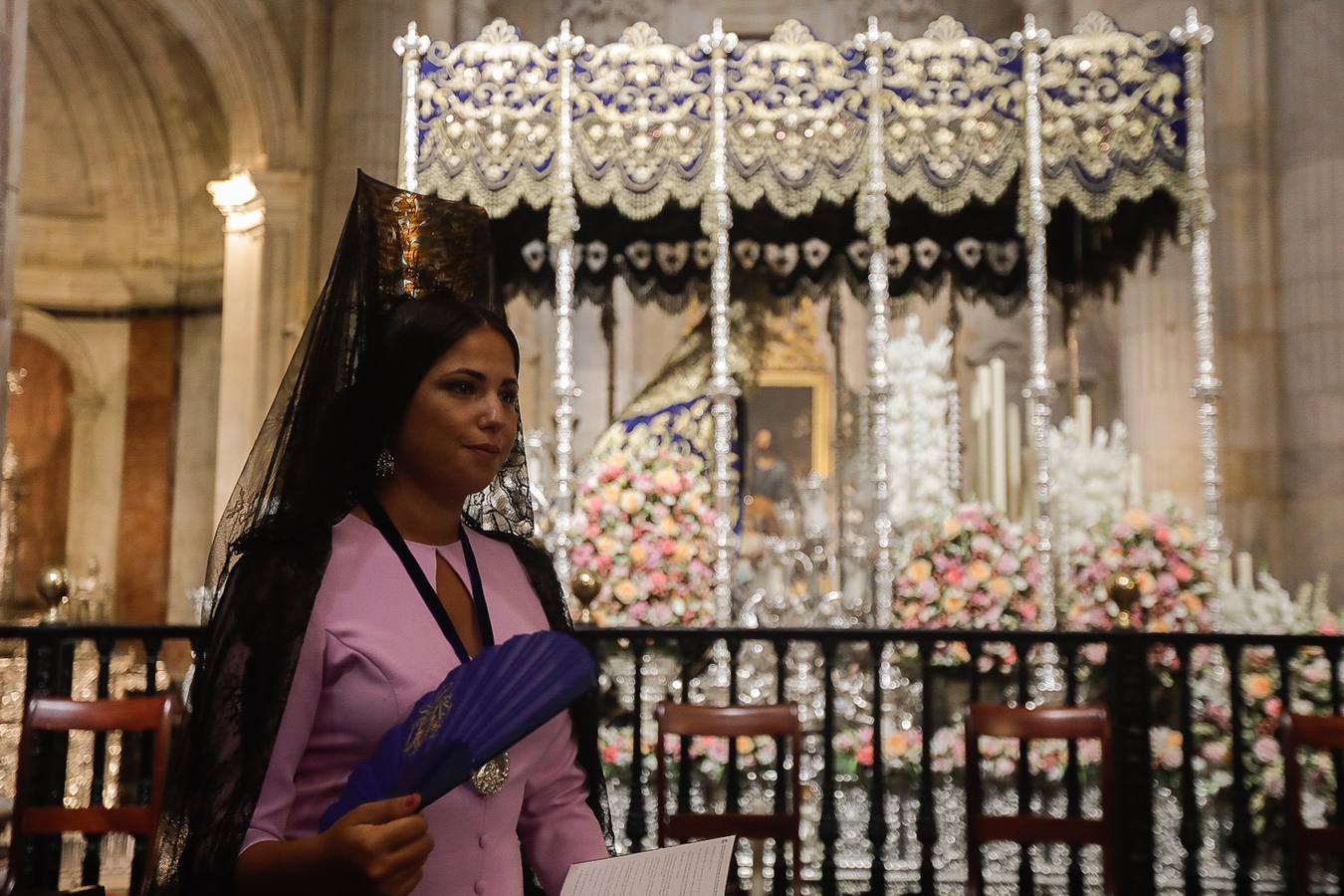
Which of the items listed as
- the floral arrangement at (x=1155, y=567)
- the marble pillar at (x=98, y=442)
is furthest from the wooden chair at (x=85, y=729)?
the marble pillar at (x=98, y=442)

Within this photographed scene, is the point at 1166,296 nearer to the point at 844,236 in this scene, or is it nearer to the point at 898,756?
the point at 844,236

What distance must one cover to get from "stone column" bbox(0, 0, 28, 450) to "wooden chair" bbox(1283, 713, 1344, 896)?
15.3 feet

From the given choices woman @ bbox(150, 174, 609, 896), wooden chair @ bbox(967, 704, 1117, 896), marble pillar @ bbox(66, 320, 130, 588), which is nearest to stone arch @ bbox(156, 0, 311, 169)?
marble pillar @ bbox(66, 320, 130, 588)

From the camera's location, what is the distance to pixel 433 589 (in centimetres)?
162

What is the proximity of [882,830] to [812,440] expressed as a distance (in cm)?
836

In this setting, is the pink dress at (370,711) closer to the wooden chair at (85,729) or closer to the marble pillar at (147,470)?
the wooden chair at (85,729)

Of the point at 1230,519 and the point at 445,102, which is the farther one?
the point at 1230,519

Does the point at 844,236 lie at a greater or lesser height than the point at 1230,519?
greater

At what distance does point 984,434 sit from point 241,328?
7.05 meters

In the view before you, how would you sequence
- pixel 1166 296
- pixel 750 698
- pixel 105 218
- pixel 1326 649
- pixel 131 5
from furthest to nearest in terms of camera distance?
pixel 105 218, pixel 131 5, pixel 1166 296, pixel 750 698, pixel 1326 649

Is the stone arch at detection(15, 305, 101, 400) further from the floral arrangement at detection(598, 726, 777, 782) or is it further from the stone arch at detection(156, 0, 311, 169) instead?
the floral arrangement at detection(598, 726, 777, 782)

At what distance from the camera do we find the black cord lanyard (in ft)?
5.21

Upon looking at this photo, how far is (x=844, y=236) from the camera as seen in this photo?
9086 mm

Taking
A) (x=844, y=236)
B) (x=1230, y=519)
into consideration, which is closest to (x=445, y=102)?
(x=844, y=236)
